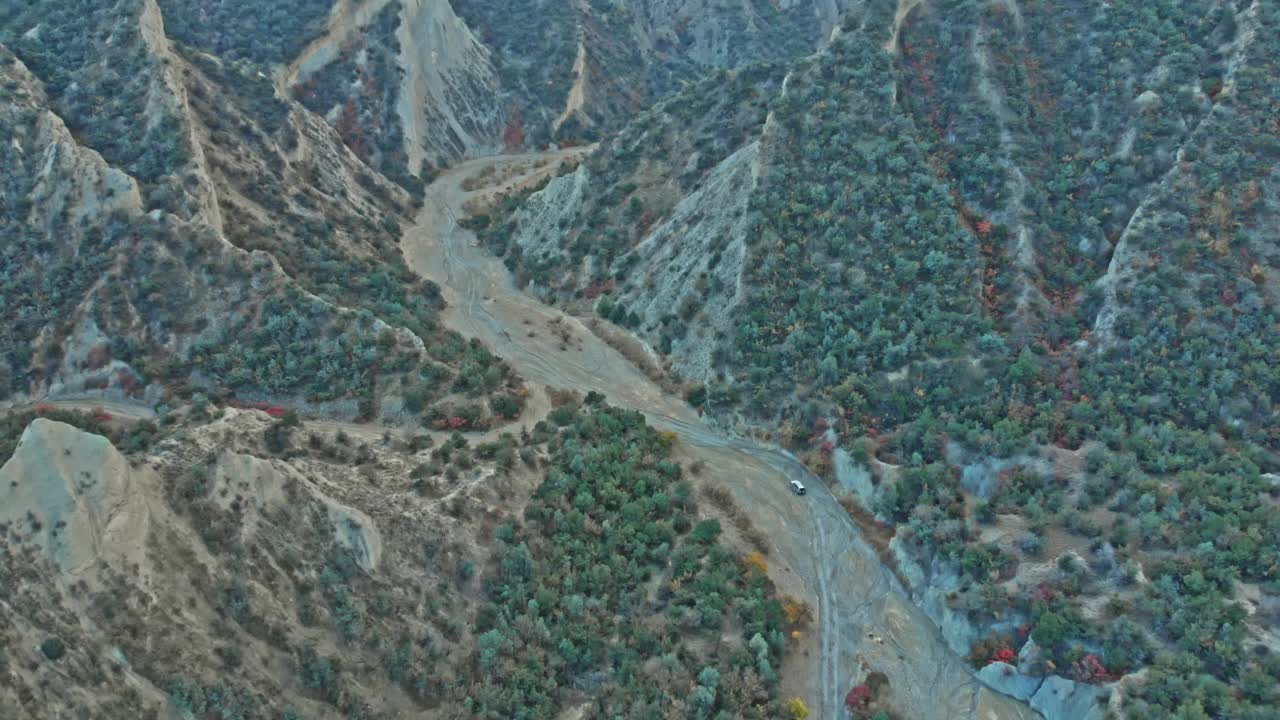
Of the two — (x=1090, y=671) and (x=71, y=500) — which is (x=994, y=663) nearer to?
(x=1090, y=671)

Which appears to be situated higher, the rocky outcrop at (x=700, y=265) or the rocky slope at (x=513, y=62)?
the rocky slope at (x=513, y=62)

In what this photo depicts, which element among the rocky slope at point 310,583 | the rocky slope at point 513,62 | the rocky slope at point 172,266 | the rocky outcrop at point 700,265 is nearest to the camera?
the rocky slope at point 310,583

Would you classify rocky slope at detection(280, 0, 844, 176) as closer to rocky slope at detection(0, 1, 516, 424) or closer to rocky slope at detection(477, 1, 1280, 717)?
rocky slope at detection(0, 1, 516, 424)

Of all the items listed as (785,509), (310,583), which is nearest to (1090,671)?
(785,509)

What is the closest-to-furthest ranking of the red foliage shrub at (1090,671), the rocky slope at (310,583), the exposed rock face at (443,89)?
1. the rocky slope at (310,583)
2. the red foliage shrub at (1090,671)
3. the exposed rock face at (443,89)

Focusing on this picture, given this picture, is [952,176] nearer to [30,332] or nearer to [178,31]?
[30,332]

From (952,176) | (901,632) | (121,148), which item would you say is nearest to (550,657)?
(901,632)

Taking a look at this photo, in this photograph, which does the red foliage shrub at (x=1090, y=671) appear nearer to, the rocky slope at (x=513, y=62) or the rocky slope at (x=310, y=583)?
the rocky slope at (x=310, y=583)

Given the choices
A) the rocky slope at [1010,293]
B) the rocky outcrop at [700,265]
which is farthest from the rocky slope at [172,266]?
the rocky slope at [1010,293]
